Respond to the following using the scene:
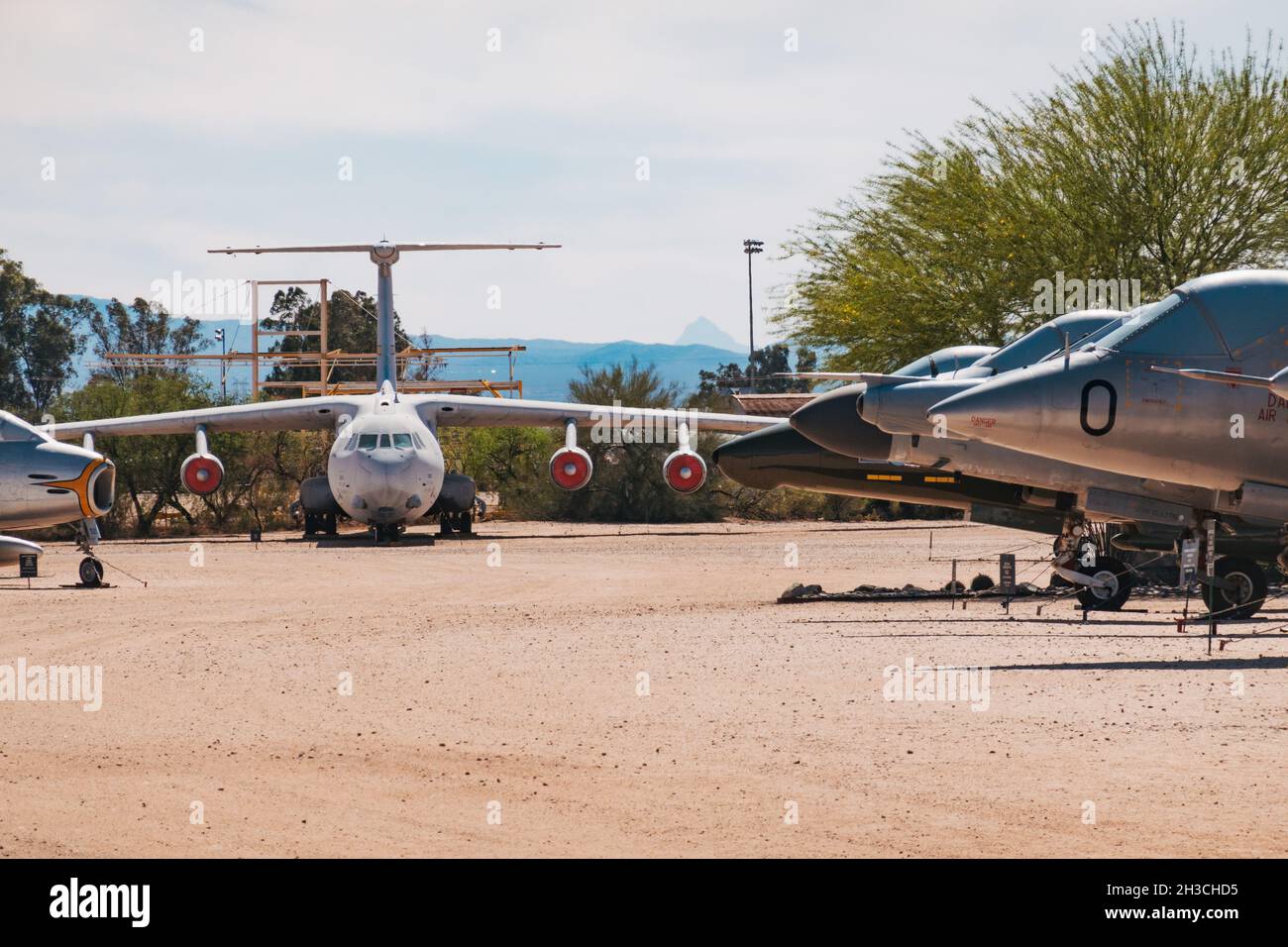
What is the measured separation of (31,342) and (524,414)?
41512 millimetres

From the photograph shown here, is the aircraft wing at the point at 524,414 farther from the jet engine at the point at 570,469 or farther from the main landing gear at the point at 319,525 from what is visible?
the main landing gear at the point at 319,525

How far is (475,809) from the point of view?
7.90 m

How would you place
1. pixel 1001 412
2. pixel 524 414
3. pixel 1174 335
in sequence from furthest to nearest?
pixel 524 414 < pixel 1174 335 < pixel 1001 412

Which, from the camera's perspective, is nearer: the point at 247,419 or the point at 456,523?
the point at 247,419

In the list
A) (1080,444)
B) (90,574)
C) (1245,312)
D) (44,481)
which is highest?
(1245,312)

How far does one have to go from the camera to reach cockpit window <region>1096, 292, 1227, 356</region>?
572 inches

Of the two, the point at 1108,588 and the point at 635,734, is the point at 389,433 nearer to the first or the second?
the point at 1108,588

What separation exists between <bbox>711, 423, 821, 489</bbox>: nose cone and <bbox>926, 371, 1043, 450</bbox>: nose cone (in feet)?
21.0

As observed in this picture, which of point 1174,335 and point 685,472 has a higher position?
point 1174,335

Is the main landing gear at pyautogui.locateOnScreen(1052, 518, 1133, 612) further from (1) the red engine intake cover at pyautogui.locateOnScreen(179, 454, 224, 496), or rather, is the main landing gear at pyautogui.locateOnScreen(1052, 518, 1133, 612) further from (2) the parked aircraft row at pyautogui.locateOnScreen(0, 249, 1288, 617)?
(1) the red engine intake cover at pyautogui.locateOnScreen(179, 454, 224, 496)

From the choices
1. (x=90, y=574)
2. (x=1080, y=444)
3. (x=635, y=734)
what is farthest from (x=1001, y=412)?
(x=90, y=574)

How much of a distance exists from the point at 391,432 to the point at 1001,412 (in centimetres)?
2090

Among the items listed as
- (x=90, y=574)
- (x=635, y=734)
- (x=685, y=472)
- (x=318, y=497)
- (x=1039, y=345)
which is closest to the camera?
(x=635, y=734)

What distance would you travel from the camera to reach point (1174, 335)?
1459 centimetres
